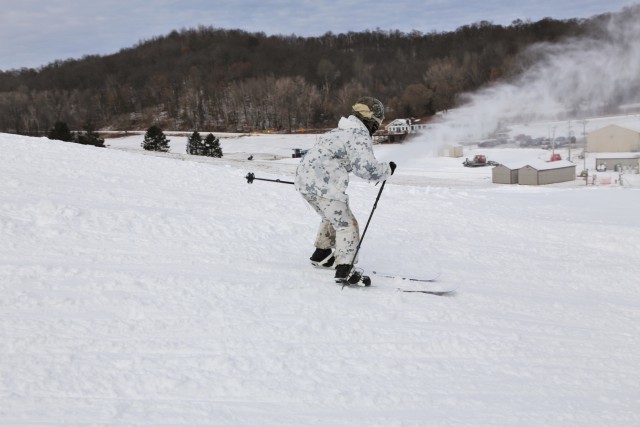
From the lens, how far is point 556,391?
387 centimetres

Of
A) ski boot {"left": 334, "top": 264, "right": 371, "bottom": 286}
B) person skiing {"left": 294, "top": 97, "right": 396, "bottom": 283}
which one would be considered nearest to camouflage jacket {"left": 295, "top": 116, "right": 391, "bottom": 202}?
person skiing {"left": 294, "top": 97, "right": 396, "bottom": 283}

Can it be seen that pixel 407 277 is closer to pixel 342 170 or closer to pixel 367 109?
pixel 342 170

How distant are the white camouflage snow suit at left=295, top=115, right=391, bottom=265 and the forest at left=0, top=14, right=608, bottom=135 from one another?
147ft

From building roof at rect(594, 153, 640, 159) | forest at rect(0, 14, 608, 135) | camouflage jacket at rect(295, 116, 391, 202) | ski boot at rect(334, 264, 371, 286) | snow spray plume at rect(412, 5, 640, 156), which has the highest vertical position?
forest at rect(0, 14, 608, 135)

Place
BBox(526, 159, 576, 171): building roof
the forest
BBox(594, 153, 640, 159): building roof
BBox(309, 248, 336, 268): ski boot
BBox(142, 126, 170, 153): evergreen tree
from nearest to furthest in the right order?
BBox(309, 248, 336, 268): ski boot → BBox(526, 159, 576, 171): building roof → BBox(594, 153, 640, 159): building roof → BBox(142, 126, 170, 153): evergreen tree → the forest

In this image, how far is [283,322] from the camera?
4562mm

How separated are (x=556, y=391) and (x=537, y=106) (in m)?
15.7

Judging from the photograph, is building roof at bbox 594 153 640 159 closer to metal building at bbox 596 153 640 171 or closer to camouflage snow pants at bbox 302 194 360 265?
metal building at bbox 596 153 640 171

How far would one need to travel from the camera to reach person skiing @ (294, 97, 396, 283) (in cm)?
558

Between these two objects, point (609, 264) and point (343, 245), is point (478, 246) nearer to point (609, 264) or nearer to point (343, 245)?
point (609, 264)

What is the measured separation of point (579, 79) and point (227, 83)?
135304mm

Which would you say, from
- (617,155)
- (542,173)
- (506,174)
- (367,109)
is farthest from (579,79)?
(617,155)

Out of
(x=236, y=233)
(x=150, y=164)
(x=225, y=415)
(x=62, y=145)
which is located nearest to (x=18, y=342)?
(x=225, y=415)

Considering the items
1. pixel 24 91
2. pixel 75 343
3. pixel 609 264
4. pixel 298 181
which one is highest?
pixel 24 91
